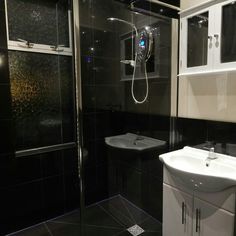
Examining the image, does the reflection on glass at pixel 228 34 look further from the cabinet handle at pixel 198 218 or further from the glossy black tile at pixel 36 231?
the glossy black tile at pixel 36 231

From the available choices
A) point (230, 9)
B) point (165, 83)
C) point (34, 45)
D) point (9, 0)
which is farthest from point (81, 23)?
point (230, 9)

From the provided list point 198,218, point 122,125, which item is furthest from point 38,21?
point 198,218

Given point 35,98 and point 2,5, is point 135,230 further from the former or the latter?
point 2,5

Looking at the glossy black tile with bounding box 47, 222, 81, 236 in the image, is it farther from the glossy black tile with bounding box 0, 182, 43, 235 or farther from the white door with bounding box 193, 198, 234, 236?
the white door with bounding box 193, 198, 234, 236

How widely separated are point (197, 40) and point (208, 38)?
140mm

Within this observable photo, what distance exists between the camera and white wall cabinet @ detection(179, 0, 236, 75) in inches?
56.6

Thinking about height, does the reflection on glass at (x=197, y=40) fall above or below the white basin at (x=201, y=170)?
above

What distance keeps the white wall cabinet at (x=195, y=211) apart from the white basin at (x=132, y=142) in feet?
1.58

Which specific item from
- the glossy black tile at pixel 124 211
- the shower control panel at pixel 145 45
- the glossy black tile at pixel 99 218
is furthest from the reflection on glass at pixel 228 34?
the glossy black tile at pixel 99 218

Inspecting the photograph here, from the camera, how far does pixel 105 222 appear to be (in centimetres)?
205

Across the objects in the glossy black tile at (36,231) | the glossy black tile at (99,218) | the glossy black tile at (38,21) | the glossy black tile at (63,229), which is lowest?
the glossy black tile at (36,231)

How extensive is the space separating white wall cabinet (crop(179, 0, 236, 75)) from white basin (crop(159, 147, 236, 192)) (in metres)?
0.67

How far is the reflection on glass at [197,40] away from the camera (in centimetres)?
158

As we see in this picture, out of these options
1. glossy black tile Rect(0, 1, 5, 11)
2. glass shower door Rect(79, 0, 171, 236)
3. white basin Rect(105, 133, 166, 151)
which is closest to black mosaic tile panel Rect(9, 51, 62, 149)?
glossy black tile Rect(0, 1, 5, 11)
